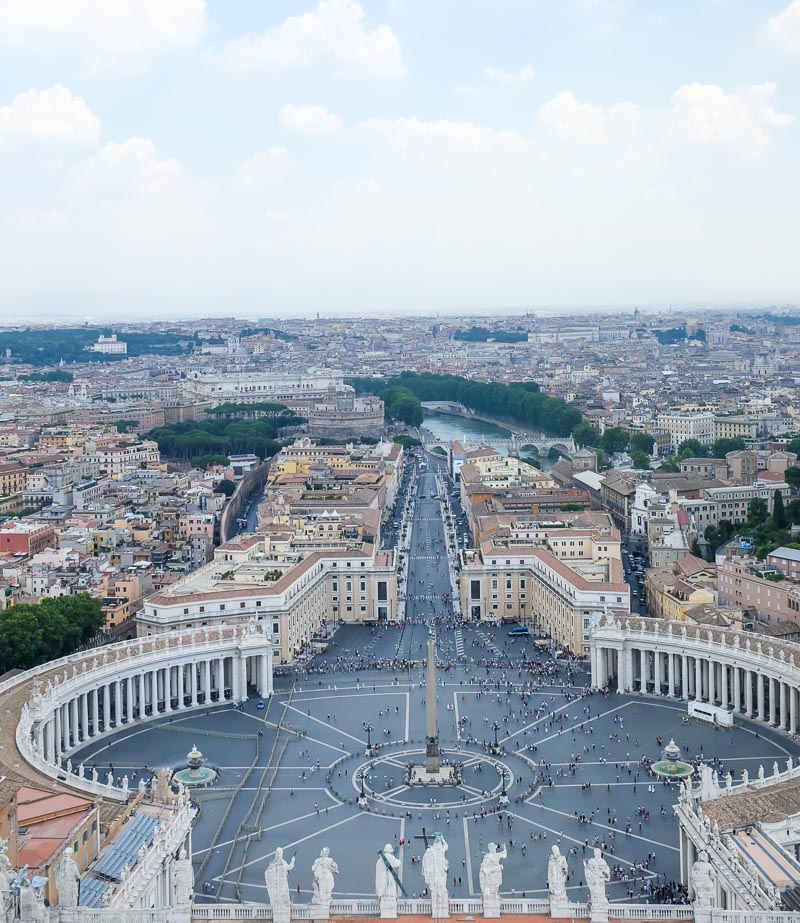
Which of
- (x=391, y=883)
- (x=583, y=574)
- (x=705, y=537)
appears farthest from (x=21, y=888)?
(x=705, y=537)

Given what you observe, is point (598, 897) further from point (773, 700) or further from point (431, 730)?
point (773, 700)

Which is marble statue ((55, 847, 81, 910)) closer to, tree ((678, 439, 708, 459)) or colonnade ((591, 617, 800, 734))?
colonnade ((591, 617, 800, 734))

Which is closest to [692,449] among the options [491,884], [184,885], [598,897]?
[598,897]

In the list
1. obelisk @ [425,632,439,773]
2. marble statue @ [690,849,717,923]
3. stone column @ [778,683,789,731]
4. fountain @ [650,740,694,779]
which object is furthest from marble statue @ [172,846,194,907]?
stone column @ [778,683,789,731]

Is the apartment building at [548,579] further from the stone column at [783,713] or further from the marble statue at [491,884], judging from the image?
the marble statue at [491,884]

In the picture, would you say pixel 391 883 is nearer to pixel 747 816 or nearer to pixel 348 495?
pixel 747 816
